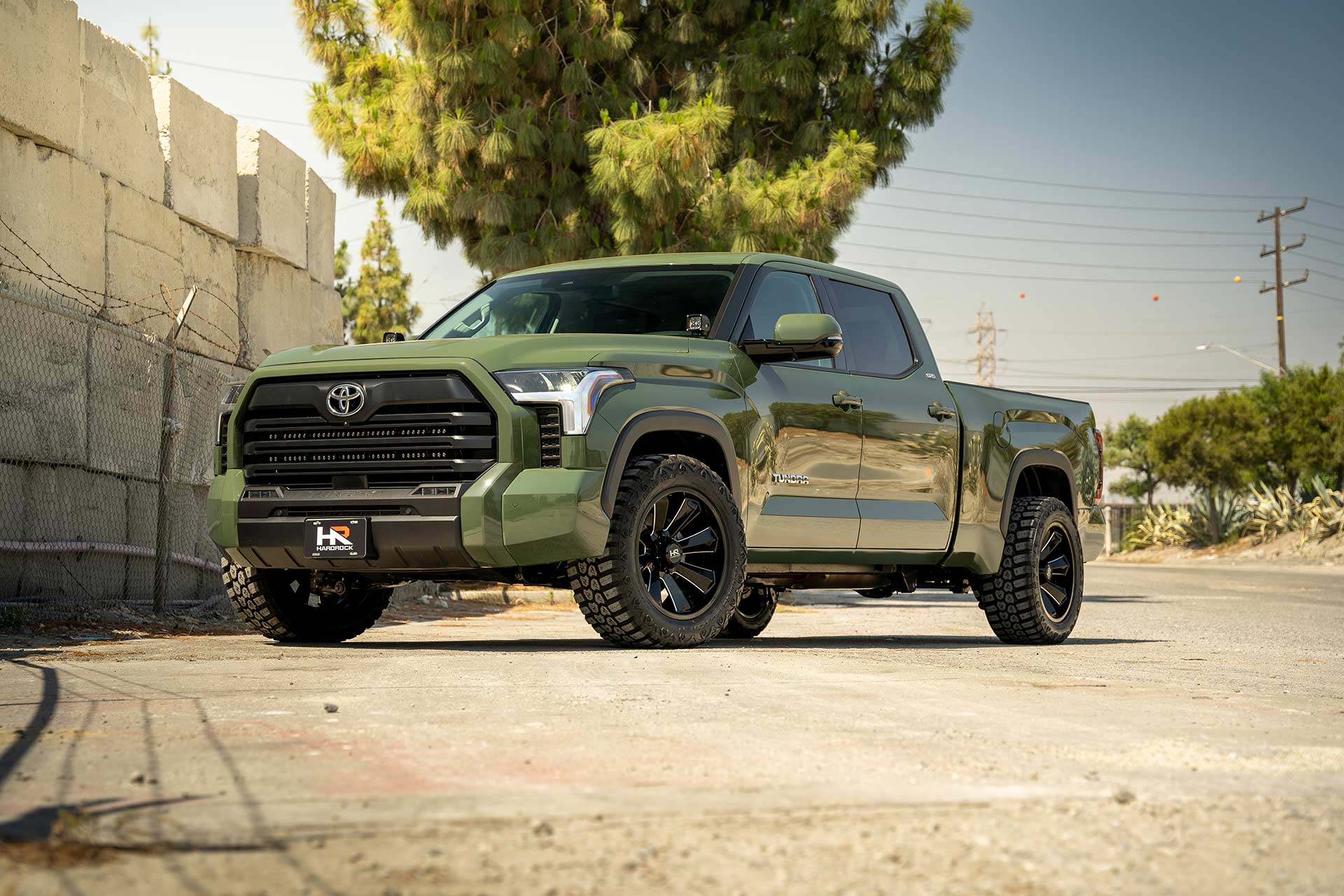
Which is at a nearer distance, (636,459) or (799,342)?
(636,459)

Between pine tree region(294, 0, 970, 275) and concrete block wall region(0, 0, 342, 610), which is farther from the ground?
pine tree region(294, 0, 970, 275)

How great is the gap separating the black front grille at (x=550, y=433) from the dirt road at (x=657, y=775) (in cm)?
89

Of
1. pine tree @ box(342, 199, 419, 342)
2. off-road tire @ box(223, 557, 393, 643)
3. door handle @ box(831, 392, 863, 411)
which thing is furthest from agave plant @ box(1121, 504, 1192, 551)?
off-road tire @ box(223, 557, 393, 643)

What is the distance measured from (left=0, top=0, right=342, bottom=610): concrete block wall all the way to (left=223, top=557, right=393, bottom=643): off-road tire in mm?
1903

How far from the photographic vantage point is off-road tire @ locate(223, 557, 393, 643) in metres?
8.31

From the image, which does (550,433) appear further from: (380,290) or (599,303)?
(380,290)

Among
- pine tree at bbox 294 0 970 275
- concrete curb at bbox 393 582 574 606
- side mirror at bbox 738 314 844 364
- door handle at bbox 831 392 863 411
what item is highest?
pine tree at bbox 294 0 970 275

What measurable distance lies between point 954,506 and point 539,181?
10.9 metres

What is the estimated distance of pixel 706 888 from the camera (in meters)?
2.89

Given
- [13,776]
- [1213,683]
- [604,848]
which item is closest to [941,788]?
[604,848]

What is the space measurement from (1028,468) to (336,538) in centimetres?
492

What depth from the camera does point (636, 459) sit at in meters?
7.51

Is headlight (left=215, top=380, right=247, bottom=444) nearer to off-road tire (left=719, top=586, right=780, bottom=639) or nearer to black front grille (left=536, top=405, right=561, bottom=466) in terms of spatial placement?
black front grille (left=536, top=405, right=561, bottom=466)

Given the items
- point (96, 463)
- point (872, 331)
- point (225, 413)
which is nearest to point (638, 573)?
point (225, 413)
